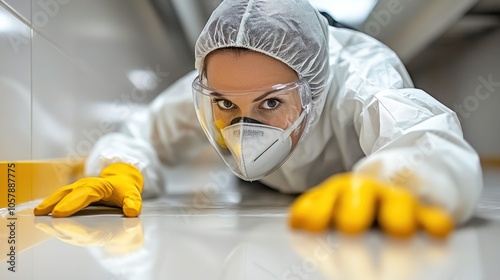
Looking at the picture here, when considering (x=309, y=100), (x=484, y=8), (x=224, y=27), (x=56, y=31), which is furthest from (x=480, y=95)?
(x=56, y=31)

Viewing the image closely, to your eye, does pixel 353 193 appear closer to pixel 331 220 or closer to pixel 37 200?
pixel 331 220

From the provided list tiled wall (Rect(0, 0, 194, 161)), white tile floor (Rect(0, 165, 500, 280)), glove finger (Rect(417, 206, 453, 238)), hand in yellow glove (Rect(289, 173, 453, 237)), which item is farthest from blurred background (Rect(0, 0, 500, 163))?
glove finger (Rect(417, 206, 453, 238))

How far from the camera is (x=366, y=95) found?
3.82ft

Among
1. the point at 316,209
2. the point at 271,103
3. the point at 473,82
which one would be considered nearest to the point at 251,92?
the point at 271,103

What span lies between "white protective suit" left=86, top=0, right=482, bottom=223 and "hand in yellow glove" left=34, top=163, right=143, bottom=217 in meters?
0.22

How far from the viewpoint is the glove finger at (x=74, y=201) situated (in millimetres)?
1036

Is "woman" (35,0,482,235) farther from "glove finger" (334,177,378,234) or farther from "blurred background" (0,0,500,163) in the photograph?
"blurred background" (0,0,500,163)

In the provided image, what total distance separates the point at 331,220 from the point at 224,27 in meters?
0.54

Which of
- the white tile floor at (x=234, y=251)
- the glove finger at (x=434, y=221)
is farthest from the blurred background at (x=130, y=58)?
the glove finger at (x=434, y=221)

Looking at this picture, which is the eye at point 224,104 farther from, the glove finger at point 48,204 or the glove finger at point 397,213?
the glove finger at point 397,213

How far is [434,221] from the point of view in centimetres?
65

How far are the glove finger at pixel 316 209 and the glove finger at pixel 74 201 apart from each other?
53cm

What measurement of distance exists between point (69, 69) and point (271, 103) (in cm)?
81

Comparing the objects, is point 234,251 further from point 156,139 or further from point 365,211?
point 156,139
